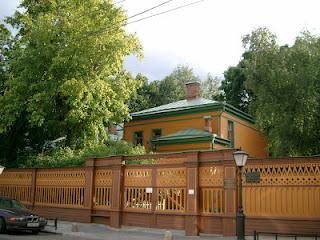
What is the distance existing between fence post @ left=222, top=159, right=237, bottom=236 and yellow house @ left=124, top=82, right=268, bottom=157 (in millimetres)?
13339

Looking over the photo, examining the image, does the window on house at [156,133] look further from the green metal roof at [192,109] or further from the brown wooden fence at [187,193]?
the brown wooden fence at [187,193]

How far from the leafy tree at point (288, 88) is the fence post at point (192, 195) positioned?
5.86m

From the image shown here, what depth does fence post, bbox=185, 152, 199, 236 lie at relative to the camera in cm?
1625

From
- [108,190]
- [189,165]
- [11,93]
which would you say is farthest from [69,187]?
[11,93]

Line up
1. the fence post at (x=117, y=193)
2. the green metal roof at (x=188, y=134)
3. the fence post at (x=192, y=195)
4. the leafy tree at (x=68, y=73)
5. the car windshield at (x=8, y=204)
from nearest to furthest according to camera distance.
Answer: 1. the fence post at (x=192, y=195)
2. the car windshield at (x=8, y=204)
3. the fence post at (x=117, y=193)
4. the leafy tree at (x=68, y=73)
5. the green metal roof at (x=188, y=134)

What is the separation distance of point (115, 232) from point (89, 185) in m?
3.35

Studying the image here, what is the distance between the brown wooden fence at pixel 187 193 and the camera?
14.6m

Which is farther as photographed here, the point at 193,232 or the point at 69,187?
the point at 69,187

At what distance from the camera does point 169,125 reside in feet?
112

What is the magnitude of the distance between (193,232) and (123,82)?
52.8ft

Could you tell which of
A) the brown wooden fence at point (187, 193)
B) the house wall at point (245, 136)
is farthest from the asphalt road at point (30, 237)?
the house wall at point (245, 136)

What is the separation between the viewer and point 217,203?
1614 centimetres

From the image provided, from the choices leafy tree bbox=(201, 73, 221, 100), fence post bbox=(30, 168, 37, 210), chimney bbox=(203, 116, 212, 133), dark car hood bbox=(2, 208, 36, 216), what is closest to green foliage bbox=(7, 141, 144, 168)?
fence post bbox=(30, 168, 37, 210)

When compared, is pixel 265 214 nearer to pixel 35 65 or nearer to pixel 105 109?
pixel 105 109
